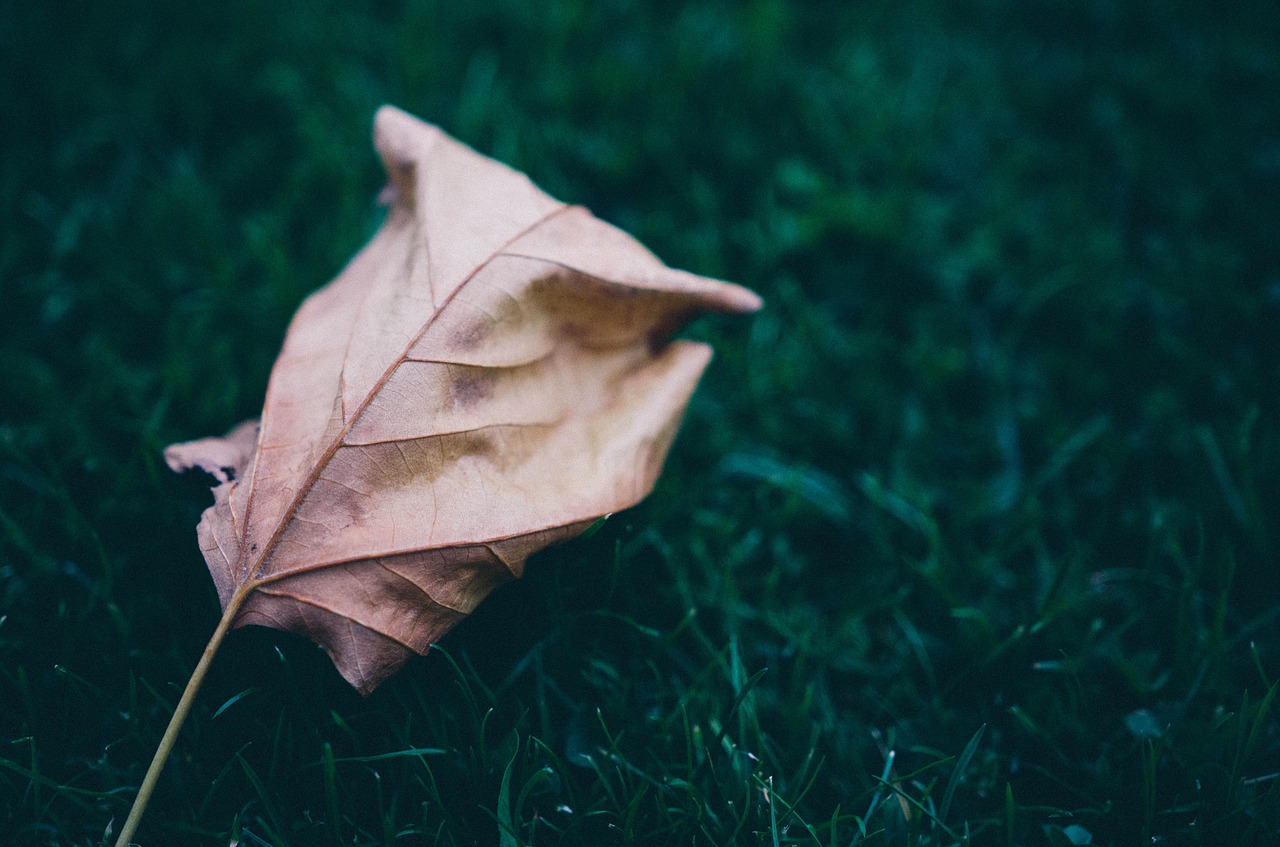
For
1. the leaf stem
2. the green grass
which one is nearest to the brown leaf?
the leaf stem

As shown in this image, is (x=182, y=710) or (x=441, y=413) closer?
(x=182, y=710)

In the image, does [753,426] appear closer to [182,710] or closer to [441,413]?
[441,413]

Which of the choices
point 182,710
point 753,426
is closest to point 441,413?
point 182,710

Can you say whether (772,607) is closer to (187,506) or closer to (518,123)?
(187,506)

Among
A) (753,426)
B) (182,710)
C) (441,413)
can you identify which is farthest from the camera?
(753,426)

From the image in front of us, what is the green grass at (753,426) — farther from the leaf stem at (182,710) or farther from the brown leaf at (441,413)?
the brown leaf at (441,413)

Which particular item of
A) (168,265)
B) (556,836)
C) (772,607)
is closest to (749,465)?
(772,607)

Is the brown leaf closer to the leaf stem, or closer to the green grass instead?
the leaf stem
